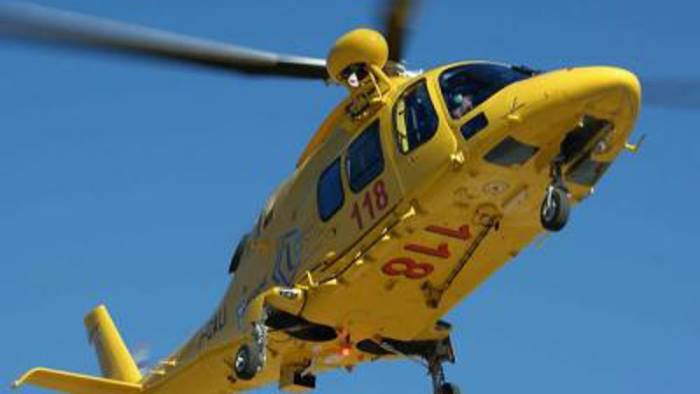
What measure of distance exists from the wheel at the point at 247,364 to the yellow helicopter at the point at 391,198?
24 mm

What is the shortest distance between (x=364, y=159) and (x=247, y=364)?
409 centimetres

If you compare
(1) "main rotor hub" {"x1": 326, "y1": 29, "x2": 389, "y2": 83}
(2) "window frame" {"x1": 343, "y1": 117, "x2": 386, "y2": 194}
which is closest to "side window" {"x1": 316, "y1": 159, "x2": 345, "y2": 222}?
(2) "window frame" {"x1": 343, "y1": 117, "x2": 386, "y2": 194}

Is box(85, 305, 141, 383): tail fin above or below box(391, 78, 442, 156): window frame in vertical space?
below

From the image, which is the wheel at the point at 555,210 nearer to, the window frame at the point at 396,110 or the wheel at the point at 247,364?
the window frame at the point at 396,110

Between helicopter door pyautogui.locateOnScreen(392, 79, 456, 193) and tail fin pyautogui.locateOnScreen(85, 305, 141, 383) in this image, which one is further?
tail fin pyautogui.locateOnScreen(85, 305, 141, 383)

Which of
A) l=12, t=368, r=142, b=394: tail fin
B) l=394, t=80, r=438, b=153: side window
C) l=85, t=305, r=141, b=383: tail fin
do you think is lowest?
l=12, t=368, r=142, b=394: tail fin

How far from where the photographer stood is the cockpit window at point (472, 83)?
24.6 metres

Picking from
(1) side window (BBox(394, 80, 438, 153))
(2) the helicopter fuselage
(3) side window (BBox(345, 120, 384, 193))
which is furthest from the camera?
(3) side window (BBox(345, 120, 384, 193))

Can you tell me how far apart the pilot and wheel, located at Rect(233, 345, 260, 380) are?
18.5 ft

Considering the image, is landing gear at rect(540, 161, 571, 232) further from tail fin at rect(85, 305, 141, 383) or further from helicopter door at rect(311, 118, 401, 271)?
tail fin at rect(85, 305, 141, 383)

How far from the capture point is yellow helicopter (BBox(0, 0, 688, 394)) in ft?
78.5

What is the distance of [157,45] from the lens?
2619 cm

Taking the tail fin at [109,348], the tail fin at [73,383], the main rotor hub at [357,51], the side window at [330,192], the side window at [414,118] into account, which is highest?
the main rotor hub at [357,51]

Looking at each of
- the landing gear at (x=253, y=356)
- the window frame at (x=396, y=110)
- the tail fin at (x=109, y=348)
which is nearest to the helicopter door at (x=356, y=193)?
the window frame at (x=396, y=110)
